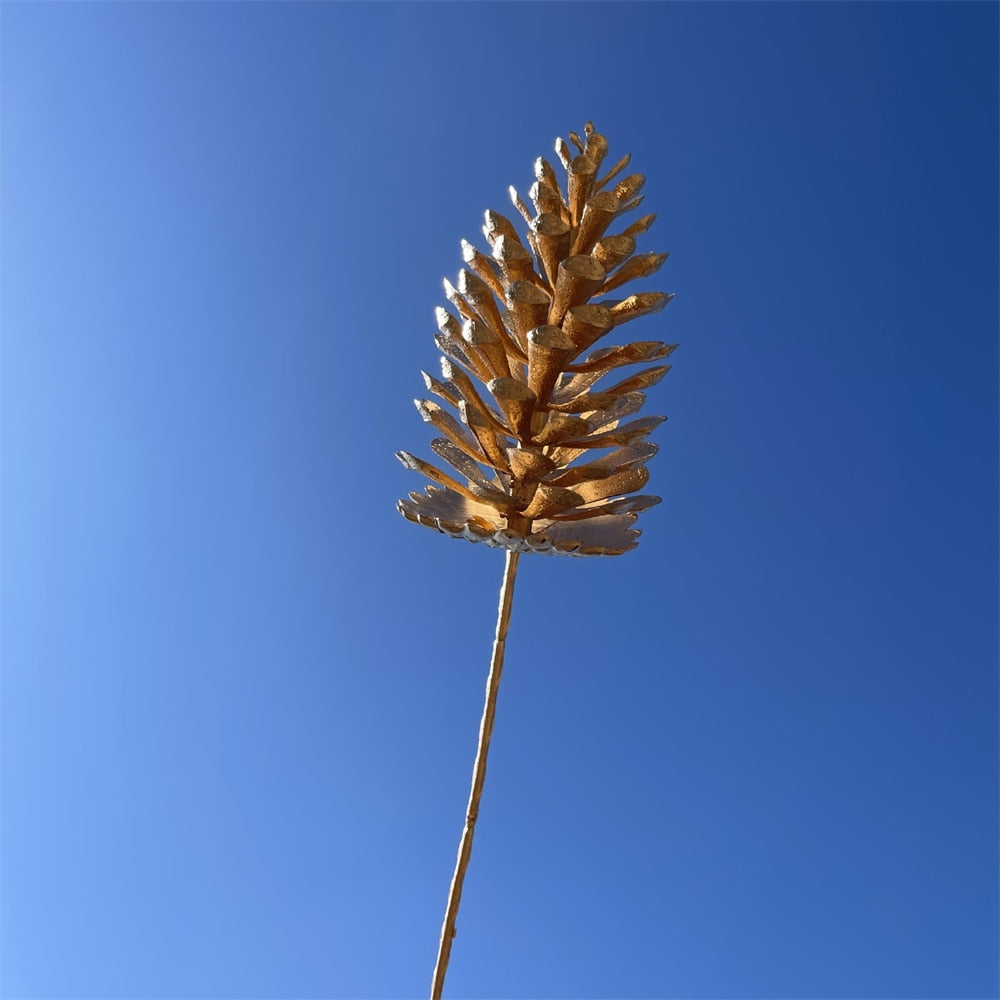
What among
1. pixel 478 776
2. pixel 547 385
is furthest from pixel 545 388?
pixel 478 776

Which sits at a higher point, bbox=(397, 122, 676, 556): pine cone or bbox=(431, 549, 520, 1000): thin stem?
bbox=(397, 122, 676, 556): pine cone

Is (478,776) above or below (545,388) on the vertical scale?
below

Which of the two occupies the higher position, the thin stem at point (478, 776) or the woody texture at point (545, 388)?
the woody texture at point (545, 388)

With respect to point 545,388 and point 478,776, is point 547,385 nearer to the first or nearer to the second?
point 545,388

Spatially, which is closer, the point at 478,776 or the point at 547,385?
the point at 478,776

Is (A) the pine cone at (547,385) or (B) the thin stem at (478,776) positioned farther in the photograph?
(A) the pine cone at (547,385)

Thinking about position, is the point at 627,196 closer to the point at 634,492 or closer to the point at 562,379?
the point at 562,379

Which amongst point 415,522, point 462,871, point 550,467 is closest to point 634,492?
point 550,467
